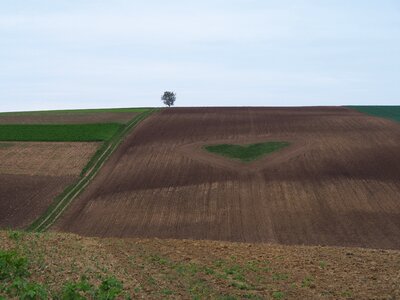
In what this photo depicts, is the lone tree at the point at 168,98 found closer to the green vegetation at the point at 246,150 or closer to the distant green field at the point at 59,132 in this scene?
the distant green field at the point at 59,132

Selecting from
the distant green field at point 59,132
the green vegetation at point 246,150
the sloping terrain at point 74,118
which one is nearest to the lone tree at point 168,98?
the sloping terrain at point 74,118

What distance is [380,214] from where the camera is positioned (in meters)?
35.1

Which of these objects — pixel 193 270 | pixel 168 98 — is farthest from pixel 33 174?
pixel 168 98

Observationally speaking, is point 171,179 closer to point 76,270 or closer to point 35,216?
point 35,216

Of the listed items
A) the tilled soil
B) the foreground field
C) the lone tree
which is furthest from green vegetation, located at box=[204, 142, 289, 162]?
the lone tree

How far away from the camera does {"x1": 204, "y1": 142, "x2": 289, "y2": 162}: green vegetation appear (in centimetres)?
4778

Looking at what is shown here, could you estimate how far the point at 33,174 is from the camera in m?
45.8

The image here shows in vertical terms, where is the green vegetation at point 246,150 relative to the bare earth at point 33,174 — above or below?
above

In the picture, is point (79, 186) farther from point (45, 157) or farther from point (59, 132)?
point (59, 132)

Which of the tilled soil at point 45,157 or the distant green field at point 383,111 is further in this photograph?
the distant green field at point 383,111

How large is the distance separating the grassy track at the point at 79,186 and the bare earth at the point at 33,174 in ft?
1.77

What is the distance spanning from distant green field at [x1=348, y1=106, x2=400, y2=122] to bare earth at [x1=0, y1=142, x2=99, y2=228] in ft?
117

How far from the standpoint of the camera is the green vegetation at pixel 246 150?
47.8 metres

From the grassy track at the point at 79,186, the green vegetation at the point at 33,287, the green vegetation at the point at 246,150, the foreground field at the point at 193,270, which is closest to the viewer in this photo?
the green vegetation at the point at 33,287
